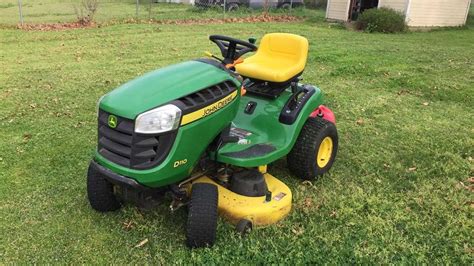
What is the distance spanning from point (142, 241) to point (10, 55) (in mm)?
6758

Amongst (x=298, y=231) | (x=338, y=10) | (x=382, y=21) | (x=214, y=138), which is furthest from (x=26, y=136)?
(x=338, y=10)

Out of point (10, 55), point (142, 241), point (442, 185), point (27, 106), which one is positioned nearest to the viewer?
point (142, 241)

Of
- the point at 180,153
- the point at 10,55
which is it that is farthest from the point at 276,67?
the point at 10,55

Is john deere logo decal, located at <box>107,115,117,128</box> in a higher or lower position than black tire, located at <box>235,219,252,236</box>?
higher

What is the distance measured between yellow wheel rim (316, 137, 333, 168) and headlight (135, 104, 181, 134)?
5.51 feet

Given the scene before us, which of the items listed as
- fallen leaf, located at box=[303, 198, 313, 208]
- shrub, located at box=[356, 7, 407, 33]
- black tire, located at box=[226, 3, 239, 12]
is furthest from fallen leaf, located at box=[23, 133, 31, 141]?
black tire, located at box=[226, 3, 239, 12]

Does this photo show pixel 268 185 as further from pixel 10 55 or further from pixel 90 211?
pixel 10 55

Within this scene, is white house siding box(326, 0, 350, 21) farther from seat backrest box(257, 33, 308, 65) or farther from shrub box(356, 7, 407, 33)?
seat backrest box(257, 33, 308, 65)

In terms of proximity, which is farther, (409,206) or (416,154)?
(416,154)

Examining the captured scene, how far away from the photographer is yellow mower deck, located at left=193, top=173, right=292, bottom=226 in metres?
2.88

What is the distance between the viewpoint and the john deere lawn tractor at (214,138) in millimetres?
2482

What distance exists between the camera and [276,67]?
137 inches

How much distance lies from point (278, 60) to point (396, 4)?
13.2 metres

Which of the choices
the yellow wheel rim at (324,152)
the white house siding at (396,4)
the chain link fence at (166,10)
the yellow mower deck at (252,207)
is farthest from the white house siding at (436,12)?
the yellow mower deck at (252,207)
